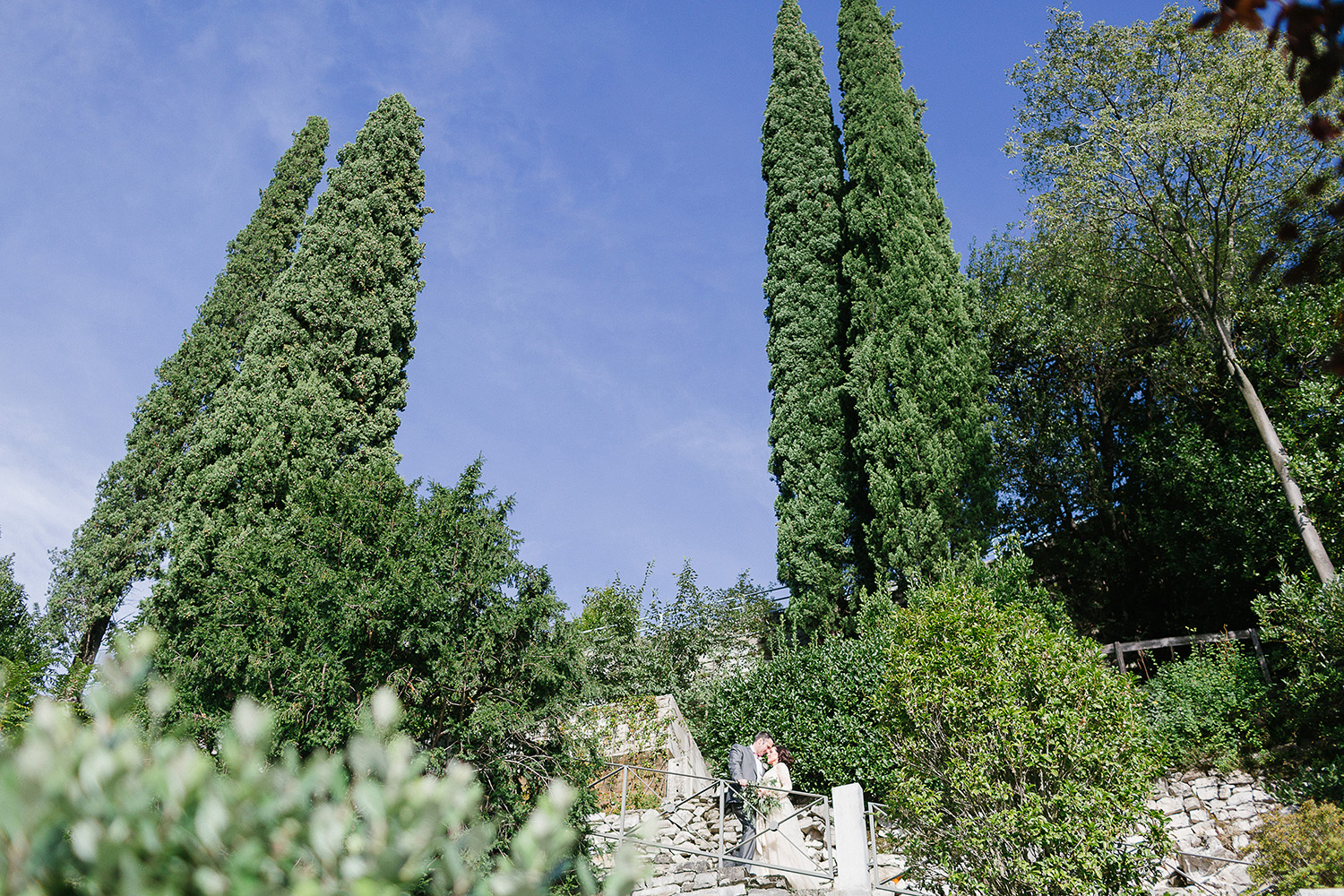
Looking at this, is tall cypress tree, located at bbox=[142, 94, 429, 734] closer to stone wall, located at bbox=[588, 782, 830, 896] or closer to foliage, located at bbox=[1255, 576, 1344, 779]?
stone wall, located at bbox=[588, 782, 830, 896]

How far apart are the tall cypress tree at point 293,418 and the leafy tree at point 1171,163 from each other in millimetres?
12312

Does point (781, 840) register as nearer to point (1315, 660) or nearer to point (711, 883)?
point (711, 883)

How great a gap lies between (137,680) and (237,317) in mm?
21220

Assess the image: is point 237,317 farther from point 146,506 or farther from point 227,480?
point 227,480

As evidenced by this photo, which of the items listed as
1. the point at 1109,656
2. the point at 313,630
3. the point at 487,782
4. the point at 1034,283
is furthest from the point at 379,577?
the point at 1034,283

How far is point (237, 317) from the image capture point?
65.6 ft

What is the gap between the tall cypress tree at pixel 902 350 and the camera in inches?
571

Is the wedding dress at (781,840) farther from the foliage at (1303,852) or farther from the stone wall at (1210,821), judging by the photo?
the foliage at (1303,852)

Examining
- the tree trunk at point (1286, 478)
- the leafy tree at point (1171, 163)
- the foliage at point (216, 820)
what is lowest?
the foliage at point (216, 820)

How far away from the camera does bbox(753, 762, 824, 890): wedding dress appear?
8930mm

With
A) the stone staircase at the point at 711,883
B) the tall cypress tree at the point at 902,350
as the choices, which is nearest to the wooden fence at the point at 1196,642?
the tall cypress tree at the point at 902,350

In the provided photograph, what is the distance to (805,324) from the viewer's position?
17672mm

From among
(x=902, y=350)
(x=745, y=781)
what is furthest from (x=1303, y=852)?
(x=902, y=350)

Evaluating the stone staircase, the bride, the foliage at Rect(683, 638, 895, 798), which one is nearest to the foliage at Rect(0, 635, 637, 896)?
the stone staircase
